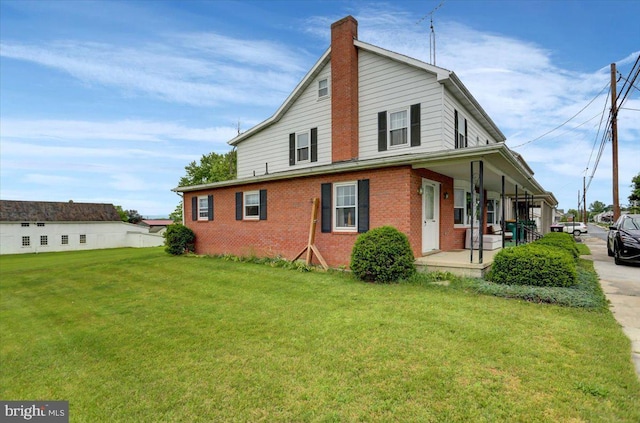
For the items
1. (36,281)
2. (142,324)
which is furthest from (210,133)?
(142,324)

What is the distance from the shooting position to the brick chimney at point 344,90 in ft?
39.3

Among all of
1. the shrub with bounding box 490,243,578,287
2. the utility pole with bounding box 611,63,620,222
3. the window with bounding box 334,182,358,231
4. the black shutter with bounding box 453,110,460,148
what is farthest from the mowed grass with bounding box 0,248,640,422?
the utility pole with bounding box 611,63,620,222

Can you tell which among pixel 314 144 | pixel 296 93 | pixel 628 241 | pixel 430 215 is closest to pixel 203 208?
pixel 314 144

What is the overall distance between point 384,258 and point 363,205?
2151 mm

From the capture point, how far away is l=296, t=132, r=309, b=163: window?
13.9 metres

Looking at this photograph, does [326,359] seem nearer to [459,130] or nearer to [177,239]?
[459,130]

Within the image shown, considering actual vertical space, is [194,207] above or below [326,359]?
above

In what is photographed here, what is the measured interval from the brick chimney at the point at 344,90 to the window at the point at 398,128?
1.40 meters

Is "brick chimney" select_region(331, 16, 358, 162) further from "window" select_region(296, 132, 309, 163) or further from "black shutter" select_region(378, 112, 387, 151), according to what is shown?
"window" select_region(296, 132, 309, 163)

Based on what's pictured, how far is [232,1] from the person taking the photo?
416 inches

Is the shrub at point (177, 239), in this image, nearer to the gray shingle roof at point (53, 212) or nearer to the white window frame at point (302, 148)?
the white window frame at point (302, 148)

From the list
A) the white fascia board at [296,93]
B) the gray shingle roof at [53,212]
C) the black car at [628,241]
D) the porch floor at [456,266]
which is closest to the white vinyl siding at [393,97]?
the white fascia board at [296,93]

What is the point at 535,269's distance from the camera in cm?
643

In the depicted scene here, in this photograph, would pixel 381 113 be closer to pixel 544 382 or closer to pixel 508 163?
pixel 508 163
